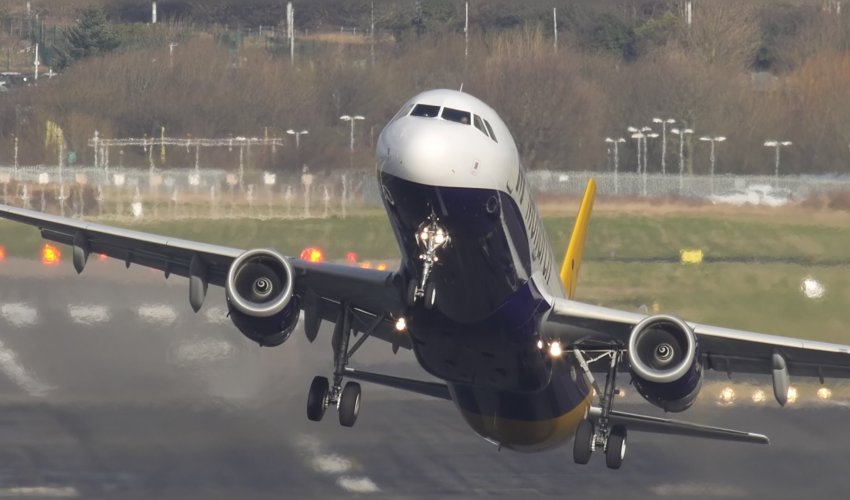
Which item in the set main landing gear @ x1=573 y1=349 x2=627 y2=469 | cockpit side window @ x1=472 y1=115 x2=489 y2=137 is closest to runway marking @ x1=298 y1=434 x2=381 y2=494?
main landing gear @ x1=573 y1=349 x2=627 y2=469

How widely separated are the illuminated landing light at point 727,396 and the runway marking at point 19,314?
18.6m

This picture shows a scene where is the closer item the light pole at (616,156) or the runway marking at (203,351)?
the runway marking at (203,351)

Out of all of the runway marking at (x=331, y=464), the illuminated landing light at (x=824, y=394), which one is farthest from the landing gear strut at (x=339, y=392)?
the illuminated landing light at (x=824, y=394)

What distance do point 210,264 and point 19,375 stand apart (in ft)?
48.3

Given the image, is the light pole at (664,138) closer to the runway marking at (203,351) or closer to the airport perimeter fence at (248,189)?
the airport perimeter fence at (248,189)

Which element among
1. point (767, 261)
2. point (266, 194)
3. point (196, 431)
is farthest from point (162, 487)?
point (767, 261)

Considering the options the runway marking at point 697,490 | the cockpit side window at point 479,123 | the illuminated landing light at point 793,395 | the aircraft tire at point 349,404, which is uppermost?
the cockpit side window at point 479,123

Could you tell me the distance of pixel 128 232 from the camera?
33000 mm

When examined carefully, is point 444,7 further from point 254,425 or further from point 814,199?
point 254,425

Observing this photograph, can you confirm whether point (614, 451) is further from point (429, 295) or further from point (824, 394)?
point (824, 394)

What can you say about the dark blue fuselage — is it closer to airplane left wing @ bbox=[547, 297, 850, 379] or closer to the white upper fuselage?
the white upper fuselage

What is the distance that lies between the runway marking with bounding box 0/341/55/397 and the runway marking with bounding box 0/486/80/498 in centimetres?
477

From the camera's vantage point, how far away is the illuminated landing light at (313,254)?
5100cm

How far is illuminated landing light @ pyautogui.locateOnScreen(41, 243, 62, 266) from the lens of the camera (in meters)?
50.9
